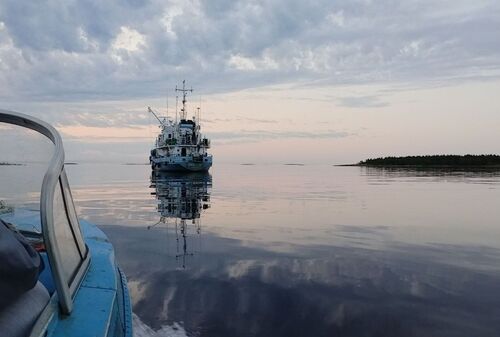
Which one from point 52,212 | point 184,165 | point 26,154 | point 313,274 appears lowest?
point 313,274

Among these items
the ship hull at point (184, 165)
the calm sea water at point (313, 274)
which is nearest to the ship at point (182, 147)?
the ship hull at point (184, 165)

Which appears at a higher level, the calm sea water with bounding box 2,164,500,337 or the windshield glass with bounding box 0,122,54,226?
the windshield glass with bounding box 0,122,54,226

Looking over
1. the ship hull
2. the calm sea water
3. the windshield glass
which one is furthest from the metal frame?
the ship hull

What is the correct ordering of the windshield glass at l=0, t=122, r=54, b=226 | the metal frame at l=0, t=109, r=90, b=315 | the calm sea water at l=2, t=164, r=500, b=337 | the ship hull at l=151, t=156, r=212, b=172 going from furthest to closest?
the ship hull at l=151, t=156, r=212, b=172, the calm sea water at l=2, t=164, r=500, b=337, the windshield glass at l=0, t=122, r=54, b=226, the metal frame at l=0, t=109, r=90, b=315

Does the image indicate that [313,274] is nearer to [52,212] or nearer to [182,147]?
[52,212]

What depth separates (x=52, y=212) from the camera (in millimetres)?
2736

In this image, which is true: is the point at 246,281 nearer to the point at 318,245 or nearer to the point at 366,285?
the point at 366,285

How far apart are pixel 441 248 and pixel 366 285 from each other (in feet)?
12.0

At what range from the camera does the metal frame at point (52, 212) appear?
2.65m

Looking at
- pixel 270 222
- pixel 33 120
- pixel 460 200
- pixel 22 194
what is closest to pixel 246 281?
pixel 22 194

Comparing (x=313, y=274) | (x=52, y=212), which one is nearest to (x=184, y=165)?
(x=313, y=274)

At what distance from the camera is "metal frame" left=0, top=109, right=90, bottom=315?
2.65 metres

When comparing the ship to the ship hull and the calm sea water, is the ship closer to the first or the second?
the ship hull

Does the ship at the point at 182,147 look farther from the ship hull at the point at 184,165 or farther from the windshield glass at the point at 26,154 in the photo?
the windshield glass at the point at 26,154
